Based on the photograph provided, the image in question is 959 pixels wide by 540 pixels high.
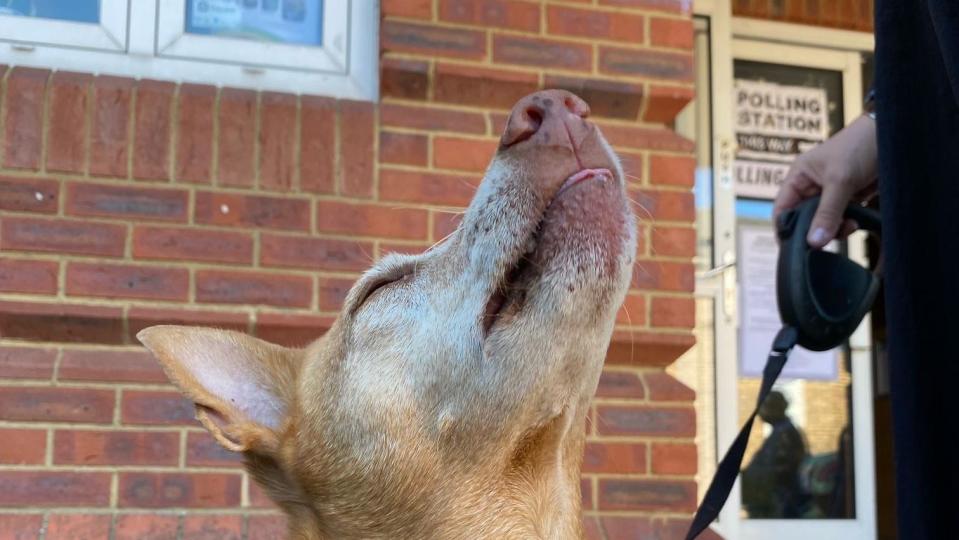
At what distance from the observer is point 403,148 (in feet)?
11.8

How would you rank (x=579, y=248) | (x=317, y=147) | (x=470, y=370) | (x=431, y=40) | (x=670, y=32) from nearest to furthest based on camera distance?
(x=579, y=248)
(x=470, y=370)
(x=317, y=147)
(x=431, y=40)
(x=670, y=32)

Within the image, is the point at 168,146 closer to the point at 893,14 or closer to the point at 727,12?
the point at 893,14

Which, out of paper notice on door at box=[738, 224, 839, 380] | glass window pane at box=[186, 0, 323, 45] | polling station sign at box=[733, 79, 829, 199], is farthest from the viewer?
A: polling station sign at box=[733, 79, 829, 199]

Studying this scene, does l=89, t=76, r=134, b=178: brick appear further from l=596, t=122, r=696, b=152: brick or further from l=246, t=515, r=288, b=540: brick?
l=596, t=122, r=696, b=152: brick

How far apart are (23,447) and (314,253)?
3.68 feet

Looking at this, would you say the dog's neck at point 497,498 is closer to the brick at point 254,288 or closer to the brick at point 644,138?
the brick at point 254,288

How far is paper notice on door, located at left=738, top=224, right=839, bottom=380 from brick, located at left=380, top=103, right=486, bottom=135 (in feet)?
7.02

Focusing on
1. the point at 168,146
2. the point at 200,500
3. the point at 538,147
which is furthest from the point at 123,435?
the point at 538,147

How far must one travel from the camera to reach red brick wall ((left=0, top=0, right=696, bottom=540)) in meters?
3.31

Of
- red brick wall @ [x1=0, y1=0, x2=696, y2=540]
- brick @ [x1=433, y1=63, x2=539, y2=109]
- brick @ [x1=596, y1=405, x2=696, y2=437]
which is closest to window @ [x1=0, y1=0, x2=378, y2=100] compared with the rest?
red brick wall @ [x1=0, y1=0, x2=696, y2=540]

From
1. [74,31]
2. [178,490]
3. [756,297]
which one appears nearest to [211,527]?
[178,490]

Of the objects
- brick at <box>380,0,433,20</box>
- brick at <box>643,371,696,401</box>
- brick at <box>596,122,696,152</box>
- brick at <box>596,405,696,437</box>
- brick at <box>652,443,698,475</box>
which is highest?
brick at <box>380,0,433,20</box>

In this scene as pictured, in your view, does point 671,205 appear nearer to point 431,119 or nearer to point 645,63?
point 645,63

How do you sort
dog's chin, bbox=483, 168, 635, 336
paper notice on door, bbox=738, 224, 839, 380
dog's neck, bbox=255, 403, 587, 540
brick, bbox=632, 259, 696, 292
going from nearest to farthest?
dog's chin, bbox=483, 168, 635, 336
dog's neck, bbox=255, 403, 587, 540
brick, bbox=632, 259, 696, 292
paper notice on door, bbox=738, 224, 839, 380
